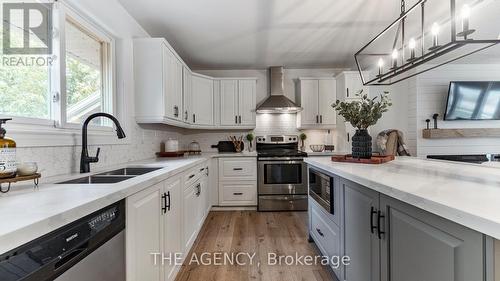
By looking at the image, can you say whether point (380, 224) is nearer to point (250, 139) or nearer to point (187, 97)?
point (187, 97)

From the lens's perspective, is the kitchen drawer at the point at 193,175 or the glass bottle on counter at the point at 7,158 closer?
the glass bottle on counter at the point at 7,158

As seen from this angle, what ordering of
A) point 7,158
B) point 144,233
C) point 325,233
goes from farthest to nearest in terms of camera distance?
point 325,233, point 144,233, point 7,158

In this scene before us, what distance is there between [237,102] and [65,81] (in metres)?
2.86

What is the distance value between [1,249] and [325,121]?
426 cm

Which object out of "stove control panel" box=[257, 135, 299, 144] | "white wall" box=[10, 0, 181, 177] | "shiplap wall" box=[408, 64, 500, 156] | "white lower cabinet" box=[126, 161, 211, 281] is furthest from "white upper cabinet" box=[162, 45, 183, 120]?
"shiplap wall" box=[408, 64, 500, 156]

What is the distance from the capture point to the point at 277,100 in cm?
440

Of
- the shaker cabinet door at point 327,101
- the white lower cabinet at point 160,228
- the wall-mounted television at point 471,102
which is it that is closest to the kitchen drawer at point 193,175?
the white lower cabinet at point 160,228

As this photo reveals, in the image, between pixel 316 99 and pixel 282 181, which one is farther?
pixel 316 99

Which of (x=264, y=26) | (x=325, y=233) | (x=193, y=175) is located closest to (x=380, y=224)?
(x=325, y=233)

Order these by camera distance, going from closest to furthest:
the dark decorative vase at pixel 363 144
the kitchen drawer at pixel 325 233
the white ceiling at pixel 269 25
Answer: the kitchen drawer at pixel 325 233 → the dark decorative vase at pixel 363 144 → the white ceiling at pixel 269 25

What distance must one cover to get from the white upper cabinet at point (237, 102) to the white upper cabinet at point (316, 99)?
871 millimetres

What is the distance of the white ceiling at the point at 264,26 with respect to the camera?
245 centimetres

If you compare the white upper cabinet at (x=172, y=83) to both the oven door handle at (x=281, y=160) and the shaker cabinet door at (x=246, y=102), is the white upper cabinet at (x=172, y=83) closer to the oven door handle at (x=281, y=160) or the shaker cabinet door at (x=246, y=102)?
the shaker cabinet door at (x=246, y=102)

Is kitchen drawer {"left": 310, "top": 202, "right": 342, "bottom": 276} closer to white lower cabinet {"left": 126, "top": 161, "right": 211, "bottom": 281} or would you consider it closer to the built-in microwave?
the built-in microwave
